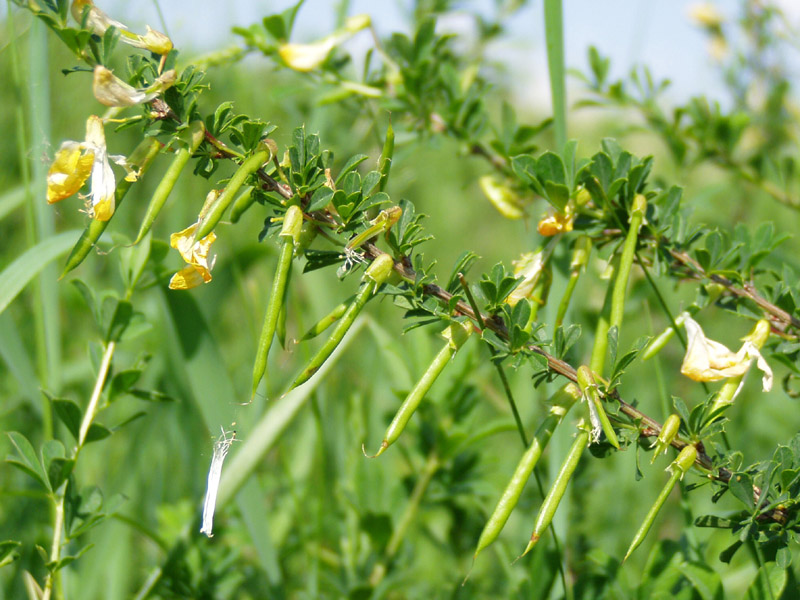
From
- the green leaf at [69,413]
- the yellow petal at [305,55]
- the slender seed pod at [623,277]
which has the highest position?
the yellow petal at [305,55]

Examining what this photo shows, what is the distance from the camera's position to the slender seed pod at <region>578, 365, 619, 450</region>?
1.79 ft

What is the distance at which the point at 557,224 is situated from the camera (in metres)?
0.73

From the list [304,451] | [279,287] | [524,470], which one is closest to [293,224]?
[279,287]

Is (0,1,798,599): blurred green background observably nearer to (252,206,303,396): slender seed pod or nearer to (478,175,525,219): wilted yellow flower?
(478,175,525,219): wilted yellow flower

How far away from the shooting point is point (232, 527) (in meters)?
1.22

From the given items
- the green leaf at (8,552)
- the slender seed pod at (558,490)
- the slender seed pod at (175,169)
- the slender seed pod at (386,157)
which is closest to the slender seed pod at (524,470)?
the slender seed pod at (558,490)

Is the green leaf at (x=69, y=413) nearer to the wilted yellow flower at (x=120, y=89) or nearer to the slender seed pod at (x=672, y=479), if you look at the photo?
the wilted yellow flower at (x=120, y=89)

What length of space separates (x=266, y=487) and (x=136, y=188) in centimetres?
113

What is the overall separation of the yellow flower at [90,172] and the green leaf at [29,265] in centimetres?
30

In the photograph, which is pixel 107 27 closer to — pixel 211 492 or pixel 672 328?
pixel 211 492

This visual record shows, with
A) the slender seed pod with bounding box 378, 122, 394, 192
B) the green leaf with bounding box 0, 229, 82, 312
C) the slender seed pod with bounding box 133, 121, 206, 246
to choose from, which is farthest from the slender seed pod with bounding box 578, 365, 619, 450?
the green leaf with bounding box 0, 229, 82, 312

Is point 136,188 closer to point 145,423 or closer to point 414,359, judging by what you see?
point 145,423

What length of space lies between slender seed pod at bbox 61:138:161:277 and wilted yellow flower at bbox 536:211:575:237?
0.39m

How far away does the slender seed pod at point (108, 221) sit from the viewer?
0.55 m
